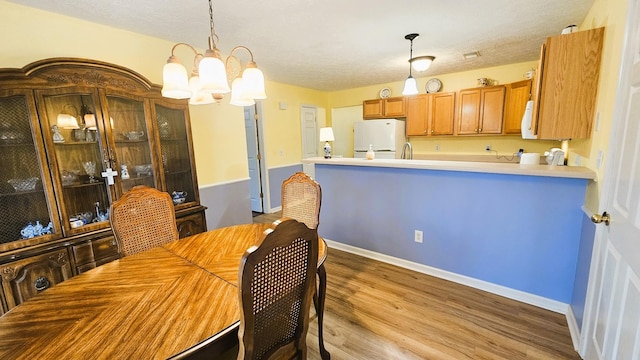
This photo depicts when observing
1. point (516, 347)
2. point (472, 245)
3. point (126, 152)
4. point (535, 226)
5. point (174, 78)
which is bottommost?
point (516, 347)

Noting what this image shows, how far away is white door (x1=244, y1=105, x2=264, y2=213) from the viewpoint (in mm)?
4531

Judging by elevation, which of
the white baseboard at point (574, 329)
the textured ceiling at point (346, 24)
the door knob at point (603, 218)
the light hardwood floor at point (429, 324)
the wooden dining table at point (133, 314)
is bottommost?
the light hardwood floor at point (429, 324)

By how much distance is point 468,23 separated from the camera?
239cm

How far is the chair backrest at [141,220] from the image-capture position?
5.32ft

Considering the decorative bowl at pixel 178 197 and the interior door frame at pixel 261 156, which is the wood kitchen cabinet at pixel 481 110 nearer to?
the interior door frame at pixel 261 156

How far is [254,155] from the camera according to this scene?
15.4 feet

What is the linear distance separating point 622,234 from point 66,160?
3.42 m

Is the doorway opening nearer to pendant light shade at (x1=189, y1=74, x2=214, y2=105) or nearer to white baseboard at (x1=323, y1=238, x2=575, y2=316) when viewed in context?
white baseboard at (x1=323, y1=238, x2=575, y2=316)

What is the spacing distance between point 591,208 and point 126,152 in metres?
3.56

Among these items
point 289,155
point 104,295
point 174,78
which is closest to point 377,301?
point 104,295

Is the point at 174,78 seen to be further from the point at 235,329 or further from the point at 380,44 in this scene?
the point at 380,44

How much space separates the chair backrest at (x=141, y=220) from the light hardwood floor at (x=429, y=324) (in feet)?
4.14

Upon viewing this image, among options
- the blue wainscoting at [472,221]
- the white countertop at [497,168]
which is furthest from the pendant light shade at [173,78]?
the blue wainscoting at [472,221]

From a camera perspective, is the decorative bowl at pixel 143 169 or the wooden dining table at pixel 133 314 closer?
the wooden dining table at pixel 133 314
